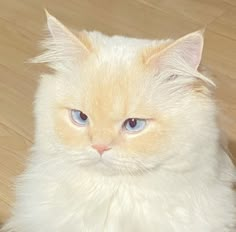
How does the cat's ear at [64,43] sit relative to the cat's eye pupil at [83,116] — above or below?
above

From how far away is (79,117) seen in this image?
880 millimetres

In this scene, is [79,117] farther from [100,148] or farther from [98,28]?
[98,28]

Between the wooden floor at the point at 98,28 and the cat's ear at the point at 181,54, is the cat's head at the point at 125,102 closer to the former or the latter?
the cat's ear at the point at 181,54

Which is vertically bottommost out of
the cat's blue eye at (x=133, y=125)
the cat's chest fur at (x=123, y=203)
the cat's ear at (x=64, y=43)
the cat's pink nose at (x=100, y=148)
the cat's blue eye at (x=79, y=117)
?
the cat's chest fur at (x=123, y=203)

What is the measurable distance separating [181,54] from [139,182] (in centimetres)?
21

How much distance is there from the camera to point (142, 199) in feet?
3.10

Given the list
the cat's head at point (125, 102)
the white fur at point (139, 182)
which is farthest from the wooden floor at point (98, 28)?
the cat's head at point (125, 102)

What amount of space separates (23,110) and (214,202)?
636 millimetres

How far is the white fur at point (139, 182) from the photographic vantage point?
885 millimetres

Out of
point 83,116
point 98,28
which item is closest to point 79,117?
point 83,116

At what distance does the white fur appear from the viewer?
885 millimetres

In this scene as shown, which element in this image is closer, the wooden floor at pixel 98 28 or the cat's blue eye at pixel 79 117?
the cat's blue eye at pixel 79 117

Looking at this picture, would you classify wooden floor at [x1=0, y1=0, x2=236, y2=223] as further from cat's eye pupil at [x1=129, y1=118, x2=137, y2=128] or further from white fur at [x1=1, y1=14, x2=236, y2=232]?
cat's eye pupil at [x1=129, y1=118, x2=137, y2=128]

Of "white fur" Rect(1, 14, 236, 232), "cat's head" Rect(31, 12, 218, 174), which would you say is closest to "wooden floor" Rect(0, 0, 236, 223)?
"white fur" Rect(1, 14, 236, 232)
